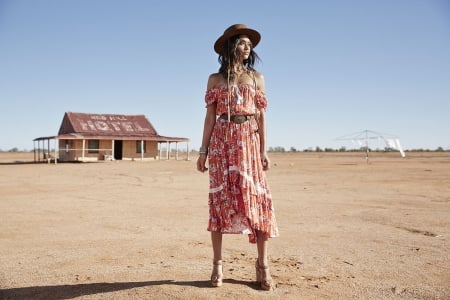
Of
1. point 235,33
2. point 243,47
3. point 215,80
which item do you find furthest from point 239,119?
point 235,33

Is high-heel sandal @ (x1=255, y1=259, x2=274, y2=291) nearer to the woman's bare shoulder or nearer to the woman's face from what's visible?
the woman's bare shoulder

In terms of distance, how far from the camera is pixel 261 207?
3033mm

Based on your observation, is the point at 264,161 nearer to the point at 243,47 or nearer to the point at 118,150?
the point at 243,47

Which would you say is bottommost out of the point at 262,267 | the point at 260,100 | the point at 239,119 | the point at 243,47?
the point at 262,267

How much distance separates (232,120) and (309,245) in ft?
6.18

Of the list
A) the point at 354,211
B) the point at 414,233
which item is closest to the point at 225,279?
the point at 414,233

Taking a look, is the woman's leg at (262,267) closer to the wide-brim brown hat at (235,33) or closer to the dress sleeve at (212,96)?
the dress sleeve at (212,96)

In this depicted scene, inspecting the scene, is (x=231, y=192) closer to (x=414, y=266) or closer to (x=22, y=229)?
(x=414, y=266)

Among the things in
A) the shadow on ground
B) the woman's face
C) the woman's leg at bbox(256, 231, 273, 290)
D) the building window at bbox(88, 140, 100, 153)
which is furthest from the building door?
the woman's leg at bbox(256, 231, 273, 290)

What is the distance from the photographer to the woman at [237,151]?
2984 millimetres

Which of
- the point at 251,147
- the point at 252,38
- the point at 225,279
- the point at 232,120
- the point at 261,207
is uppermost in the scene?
the point at 252,38

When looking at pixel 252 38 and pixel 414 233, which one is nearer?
pixel 252 38

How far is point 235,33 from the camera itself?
3178mm

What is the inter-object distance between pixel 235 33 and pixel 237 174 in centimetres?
112
